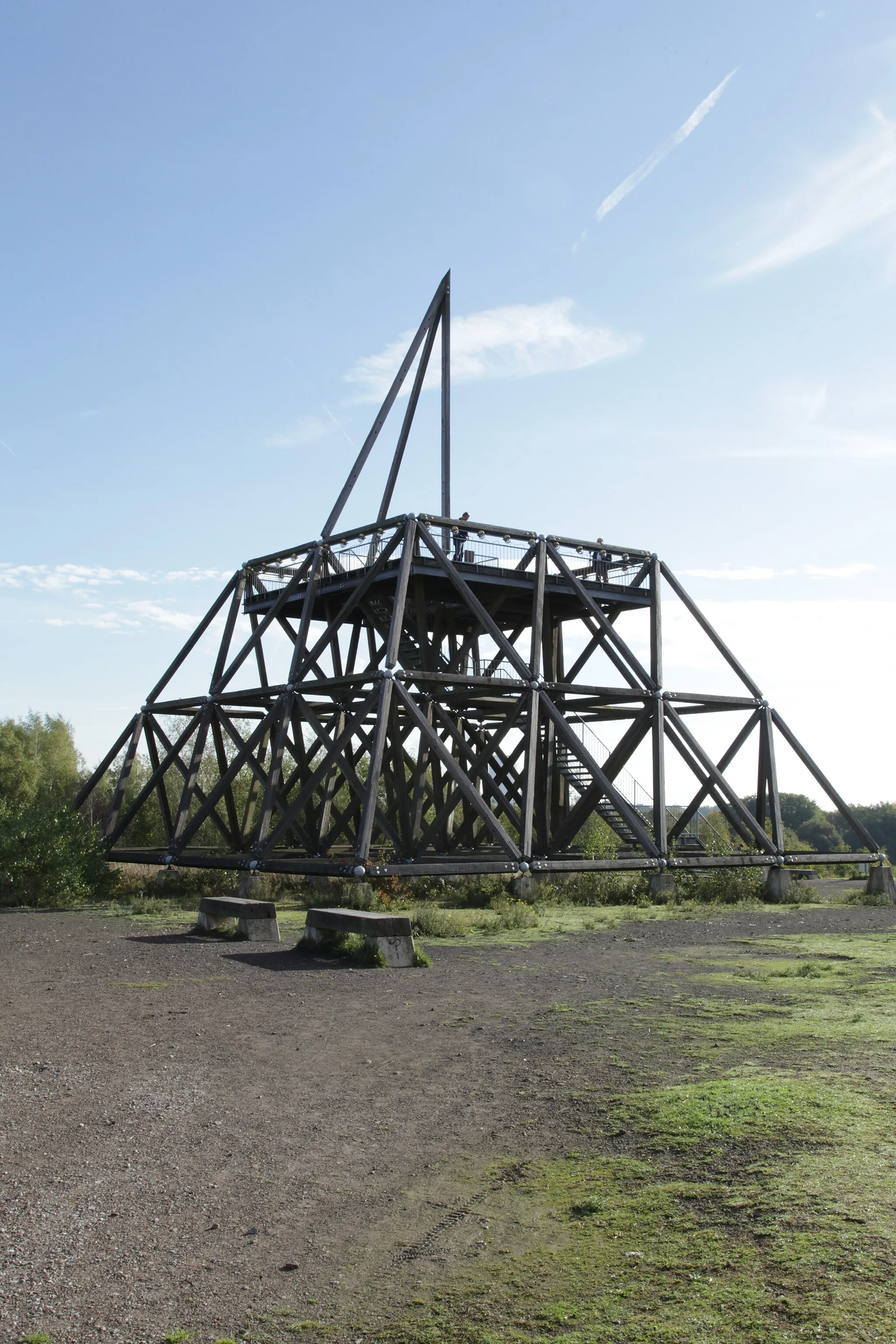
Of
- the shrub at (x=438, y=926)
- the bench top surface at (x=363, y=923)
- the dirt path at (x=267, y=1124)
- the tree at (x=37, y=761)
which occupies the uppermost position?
the tree at (x=37, y=761)

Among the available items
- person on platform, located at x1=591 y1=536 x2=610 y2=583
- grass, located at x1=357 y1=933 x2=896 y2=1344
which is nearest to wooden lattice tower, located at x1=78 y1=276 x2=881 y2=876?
person on platform, located at x1=591 y1=536 x2=610 y2=583

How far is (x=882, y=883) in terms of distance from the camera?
29.6 meters

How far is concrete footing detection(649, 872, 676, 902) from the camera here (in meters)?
27.0

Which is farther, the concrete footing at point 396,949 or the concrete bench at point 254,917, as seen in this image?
the concrete bench at point 254,917

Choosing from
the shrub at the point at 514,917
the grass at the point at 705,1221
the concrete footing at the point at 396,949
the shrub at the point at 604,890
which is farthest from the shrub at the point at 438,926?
the grass at the point at 705,1221

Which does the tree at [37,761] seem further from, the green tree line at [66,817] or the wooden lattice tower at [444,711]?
the wooden lattice tower at [444,711]

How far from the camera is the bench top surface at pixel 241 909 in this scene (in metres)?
18.1

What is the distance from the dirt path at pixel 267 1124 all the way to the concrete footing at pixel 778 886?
48.7ft

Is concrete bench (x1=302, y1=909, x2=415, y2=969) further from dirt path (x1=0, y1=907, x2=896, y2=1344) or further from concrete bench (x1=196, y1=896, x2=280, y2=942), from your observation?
concrete bench (x1=196, y1=896, x2=280, y2=942)

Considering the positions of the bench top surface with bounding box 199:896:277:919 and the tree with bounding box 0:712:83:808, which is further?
the tree with bounding box 0:712:83:808

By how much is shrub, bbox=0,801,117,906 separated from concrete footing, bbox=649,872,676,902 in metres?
13.5

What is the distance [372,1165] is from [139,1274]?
5.95 feet

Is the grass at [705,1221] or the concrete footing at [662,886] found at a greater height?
the concrete footing at [662,886]

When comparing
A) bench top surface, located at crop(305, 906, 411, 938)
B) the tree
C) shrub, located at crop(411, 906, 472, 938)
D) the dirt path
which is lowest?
the dirt path
